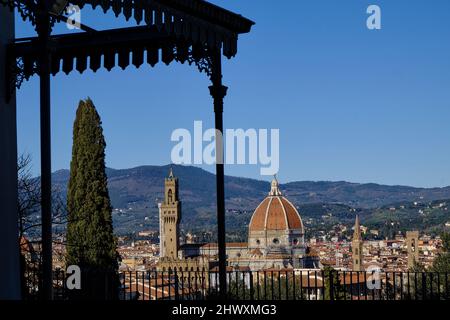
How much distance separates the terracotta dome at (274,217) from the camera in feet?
383

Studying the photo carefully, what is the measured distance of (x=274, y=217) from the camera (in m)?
117

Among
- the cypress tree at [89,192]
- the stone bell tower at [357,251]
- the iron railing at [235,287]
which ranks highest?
the cypress tree at [89,192]

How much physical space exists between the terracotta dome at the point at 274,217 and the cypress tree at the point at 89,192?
3838 inches

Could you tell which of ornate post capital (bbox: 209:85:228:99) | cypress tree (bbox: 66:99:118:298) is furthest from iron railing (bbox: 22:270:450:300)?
cypress tree (bbox: 66:99:118:298)

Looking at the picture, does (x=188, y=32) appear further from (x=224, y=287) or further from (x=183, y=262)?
(x=183, y=262)

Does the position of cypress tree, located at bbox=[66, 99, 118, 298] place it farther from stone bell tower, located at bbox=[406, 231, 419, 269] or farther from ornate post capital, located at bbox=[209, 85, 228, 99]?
stone bell tower, located at bbox=[406, 231, 419, 269]

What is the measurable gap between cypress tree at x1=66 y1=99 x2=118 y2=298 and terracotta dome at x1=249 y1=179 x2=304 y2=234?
9749 cm

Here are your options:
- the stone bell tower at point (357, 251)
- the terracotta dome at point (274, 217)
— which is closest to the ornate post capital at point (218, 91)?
the stone bell tower at point (357, 251)

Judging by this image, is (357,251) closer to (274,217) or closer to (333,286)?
(274,217)

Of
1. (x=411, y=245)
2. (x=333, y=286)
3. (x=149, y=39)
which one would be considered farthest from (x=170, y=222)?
(x=149, y=39)

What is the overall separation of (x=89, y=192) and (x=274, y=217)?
9870cm

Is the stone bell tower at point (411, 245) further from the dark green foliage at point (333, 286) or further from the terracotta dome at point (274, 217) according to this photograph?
the dark green foliage at point (333, 286)
